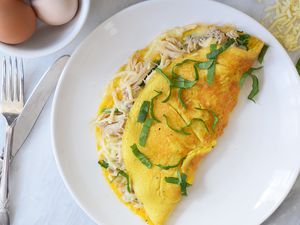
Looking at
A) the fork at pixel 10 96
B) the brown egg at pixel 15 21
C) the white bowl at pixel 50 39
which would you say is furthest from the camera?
the fork at pixel 10 96

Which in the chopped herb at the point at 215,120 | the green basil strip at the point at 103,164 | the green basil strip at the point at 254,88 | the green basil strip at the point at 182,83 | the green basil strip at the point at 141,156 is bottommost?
the green basil strip at the point at 103,164

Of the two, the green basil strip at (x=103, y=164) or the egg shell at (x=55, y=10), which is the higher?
the egg shell at (x=55, y=10)

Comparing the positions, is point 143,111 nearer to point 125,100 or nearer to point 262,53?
point 125,100

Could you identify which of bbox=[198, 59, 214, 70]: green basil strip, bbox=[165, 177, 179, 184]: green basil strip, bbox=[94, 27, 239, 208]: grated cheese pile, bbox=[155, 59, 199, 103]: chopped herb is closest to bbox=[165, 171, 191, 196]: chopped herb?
bbox=[165, 177, 179, 184]: green basil strip

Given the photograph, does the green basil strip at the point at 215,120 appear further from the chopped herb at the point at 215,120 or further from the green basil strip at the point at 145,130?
the green basil strip at the point at 145,130

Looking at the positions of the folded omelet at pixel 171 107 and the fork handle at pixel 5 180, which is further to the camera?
the fork handle at pixel 5 180

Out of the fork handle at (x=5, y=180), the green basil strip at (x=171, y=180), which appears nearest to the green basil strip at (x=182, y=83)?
the green basil strip at (x=171, y=180)

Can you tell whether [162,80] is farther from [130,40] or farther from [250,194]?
[250,194]
